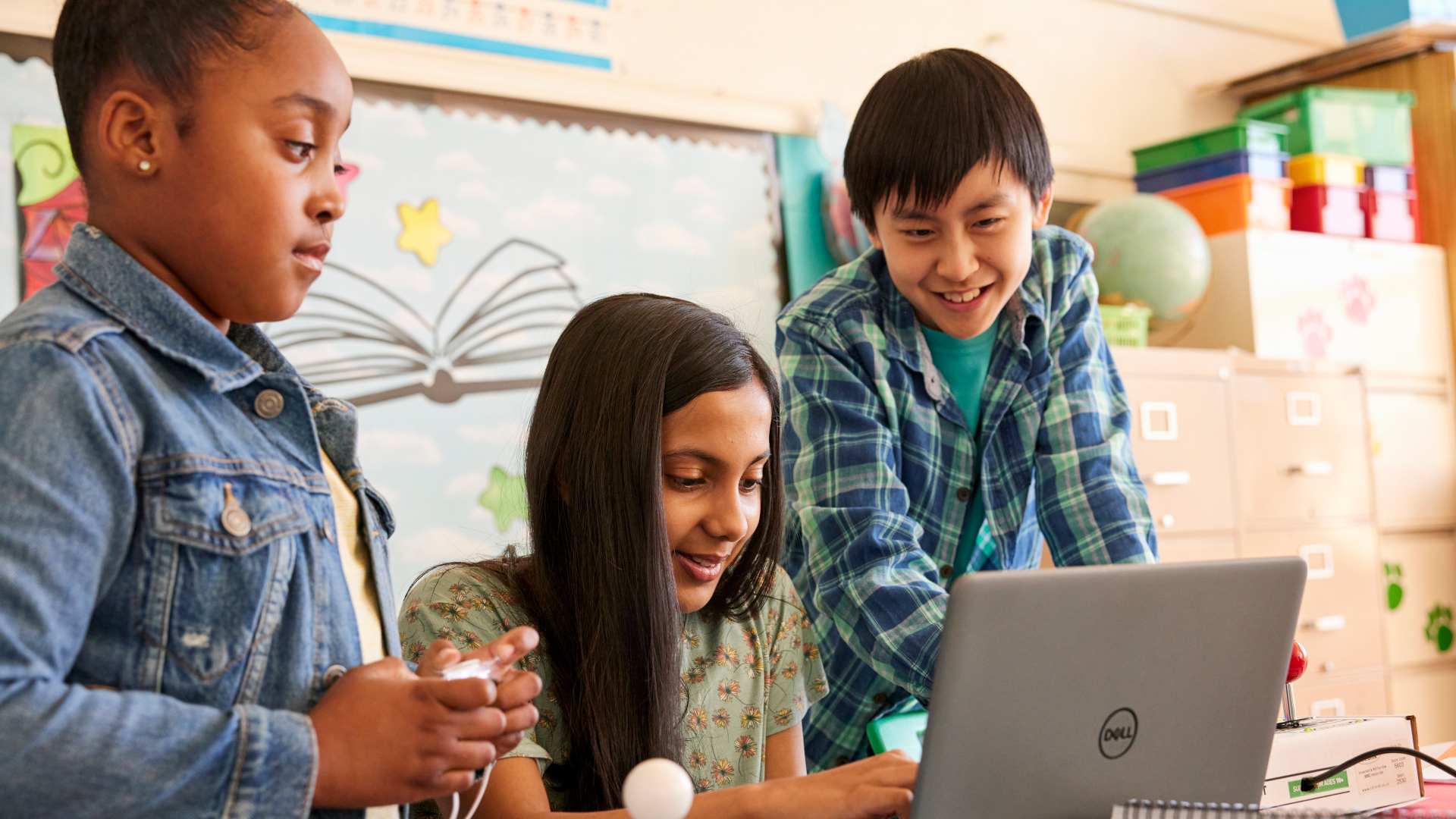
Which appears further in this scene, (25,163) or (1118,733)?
(25,163)

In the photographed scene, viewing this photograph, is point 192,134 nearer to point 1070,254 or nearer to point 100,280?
point 100,280

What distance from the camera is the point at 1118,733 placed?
2.61 ft

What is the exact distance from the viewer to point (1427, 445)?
131 inches

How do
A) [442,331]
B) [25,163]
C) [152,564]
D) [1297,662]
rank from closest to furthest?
[152,564] < [1297,662] < [25,163] < [442,331]

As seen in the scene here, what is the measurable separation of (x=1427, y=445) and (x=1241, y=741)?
9.48ft

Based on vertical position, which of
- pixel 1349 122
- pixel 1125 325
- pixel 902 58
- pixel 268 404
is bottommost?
pixel 268 404

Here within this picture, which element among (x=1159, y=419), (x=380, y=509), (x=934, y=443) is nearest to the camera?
(x=380, y=509)

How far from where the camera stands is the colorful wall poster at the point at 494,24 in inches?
88.4

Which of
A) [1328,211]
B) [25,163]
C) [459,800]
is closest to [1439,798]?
[459,800]

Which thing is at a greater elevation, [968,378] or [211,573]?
[968,378]

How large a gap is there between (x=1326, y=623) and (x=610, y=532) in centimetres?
235

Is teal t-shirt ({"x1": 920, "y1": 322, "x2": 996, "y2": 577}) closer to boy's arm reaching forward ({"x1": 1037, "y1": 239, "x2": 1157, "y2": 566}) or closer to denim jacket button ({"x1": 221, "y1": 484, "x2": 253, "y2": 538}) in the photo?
boy's arm reaching forward ({"x1": 1037, "y1": 239, "x2": 1157, "y2": 566})

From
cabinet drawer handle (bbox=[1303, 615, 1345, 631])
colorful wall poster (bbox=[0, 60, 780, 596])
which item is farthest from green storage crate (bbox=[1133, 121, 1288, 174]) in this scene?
colorful wall poster (bbox=[0, 60, 780, 596])

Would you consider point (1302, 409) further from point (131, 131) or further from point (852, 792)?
point (131, 131)
